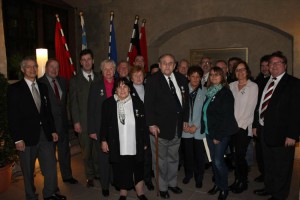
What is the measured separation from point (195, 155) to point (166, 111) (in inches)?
35.6

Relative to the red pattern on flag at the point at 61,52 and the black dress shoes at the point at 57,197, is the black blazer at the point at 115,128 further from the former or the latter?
the red pattern on flag at the point at 61,52

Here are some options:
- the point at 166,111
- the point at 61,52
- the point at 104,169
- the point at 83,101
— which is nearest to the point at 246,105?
the point at 166,111

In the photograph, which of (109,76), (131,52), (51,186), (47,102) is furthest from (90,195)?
(131,52)

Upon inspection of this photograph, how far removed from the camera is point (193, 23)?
270 inches

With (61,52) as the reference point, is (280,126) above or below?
below

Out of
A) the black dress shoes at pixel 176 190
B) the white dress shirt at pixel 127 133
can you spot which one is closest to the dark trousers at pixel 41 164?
the white dress shirt at pixel 127 133

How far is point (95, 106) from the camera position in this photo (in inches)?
142

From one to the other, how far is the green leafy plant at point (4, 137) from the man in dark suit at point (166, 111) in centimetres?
182

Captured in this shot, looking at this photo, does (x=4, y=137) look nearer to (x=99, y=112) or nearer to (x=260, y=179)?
(x=99, y=112)

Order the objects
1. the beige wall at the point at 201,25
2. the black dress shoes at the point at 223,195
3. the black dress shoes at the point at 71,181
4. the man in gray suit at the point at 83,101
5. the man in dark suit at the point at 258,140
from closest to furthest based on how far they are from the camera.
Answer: the black dress shoes at the point at 223,195 < the man in dark suit at the point at 258,140 < the man in gray suit at the point at 83,101 < the black dress shoes at the point at 71,181 < the beige wall at the point at 201,25

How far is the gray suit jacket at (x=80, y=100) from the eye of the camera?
3.87 m

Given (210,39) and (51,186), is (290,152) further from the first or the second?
(210,39)

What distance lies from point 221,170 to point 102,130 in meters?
1.44

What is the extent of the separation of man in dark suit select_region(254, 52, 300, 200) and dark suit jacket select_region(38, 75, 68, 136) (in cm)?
260
